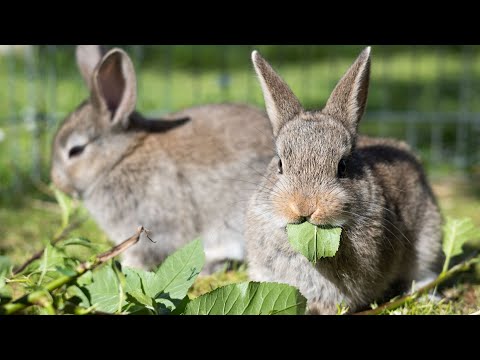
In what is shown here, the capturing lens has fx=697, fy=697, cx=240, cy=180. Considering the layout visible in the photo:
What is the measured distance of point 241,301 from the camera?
8.82 feet

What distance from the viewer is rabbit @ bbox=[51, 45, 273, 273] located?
419 cm

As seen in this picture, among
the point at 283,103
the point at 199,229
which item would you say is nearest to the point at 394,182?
the point at 283,103

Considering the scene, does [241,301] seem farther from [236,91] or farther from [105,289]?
[236,91]

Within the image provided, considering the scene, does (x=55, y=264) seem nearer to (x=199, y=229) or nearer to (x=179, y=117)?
(x=199, y=229)

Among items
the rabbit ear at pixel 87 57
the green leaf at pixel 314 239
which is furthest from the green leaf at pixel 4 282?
the rabbit ear at pixel 87 57

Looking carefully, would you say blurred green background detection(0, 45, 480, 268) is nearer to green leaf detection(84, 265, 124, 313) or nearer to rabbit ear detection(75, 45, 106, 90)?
rabbit ear detection(75, 45, 106, 90)

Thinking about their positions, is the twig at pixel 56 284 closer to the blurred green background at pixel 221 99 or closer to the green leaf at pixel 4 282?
the green leaf at pixel 4 282

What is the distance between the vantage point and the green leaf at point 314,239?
8.89ft

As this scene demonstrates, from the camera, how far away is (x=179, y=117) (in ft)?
15.2

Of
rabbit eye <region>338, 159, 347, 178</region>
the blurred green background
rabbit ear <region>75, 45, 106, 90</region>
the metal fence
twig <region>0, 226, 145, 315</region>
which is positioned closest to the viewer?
twig <region>0, 226, 145, 315</region>

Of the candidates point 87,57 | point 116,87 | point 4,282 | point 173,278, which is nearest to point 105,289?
point 173,278

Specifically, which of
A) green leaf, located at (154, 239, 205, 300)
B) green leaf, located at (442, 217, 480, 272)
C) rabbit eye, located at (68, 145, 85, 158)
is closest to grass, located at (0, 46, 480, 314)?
green leaf, located at (442, 217, 480, 272)

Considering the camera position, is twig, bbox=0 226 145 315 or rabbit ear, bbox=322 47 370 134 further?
rabbit ear, bbox=322 47 370 134

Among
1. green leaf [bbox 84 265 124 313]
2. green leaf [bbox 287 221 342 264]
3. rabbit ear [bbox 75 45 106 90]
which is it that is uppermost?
rabbit ear [bbox 75 45 106 90]
